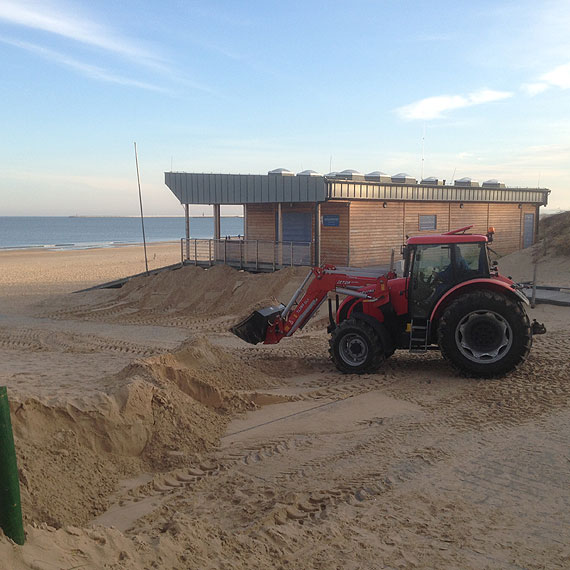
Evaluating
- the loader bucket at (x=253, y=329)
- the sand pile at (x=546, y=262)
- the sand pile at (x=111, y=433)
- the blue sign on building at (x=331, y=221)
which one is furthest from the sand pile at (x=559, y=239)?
the sand pile at (x=111, y=433)

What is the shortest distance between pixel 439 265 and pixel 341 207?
11.0 meters

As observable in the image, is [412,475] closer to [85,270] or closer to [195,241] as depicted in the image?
[195,241]

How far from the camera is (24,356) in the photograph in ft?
38.6

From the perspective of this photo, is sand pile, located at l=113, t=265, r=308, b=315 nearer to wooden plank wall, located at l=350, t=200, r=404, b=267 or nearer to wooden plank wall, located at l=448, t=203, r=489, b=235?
wooden plank wall, located at l=350, t=200, r=404, b=267

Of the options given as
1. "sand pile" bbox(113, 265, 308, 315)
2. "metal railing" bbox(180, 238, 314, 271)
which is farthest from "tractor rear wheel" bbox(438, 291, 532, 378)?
"metal railing" bbox(180, 238, 314, 271)

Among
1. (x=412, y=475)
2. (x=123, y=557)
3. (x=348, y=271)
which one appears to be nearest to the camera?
(x=123, y=557)

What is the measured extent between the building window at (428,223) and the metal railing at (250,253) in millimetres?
5439

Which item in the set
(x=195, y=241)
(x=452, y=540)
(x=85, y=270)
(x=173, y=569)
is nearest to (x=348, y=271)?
(x=452, y=540)

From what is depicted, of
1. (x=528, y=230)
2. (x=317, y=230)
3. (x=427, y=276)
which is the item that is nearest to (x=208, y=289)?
(x=317, y=230)

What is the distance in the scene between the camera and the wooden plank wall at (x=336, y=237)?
20.1m

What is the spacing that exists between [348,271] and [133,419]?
5168 millimetres

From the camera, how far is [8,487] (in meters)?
3.76

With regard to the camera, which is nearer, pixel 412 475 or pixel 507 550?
pixel 507 550

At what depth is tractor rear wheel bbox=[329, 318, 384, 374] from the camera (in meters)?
9.48
